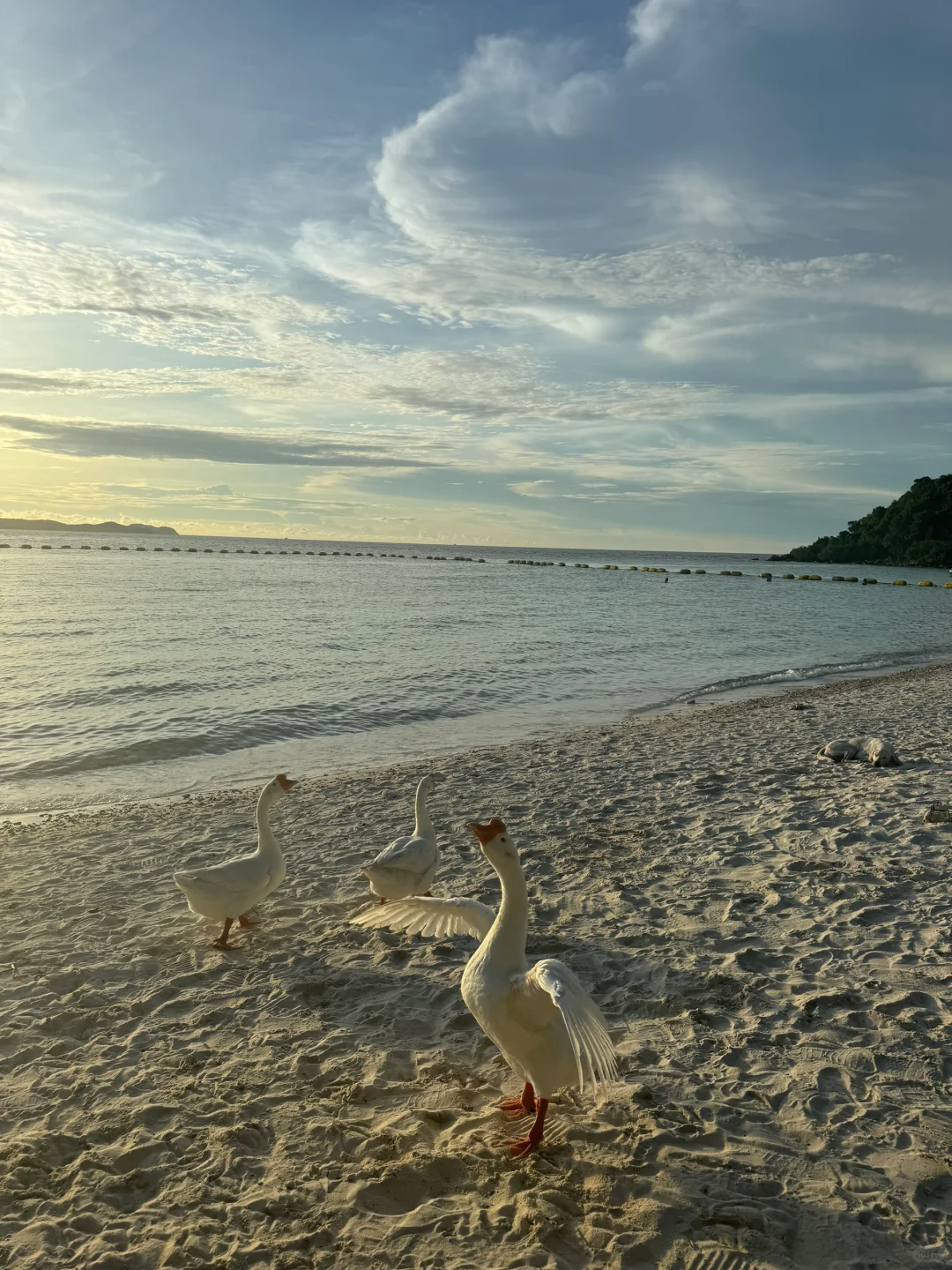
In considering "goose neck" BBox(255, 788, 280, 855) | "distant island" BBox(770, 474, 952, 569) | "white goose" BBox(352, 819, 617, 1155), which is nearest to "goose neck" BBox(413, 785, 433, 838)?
"goose neck" BBox(255, 788, 280, 855)

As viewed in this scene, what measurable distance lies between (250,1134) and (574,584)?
81442 millimetres

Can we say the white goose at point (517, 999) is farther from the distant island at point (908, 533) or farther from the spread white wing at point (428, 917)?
the distant island at point (908, 533)

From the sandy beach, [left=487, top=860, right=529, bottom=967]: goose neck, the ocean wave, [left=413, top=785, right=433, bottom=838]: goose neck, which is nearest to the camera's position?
the sandy beach

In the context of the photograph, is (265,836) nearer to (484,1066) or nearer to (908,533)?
(484,1066)

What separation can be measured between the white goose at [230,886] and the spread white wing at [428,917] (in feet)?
6.35

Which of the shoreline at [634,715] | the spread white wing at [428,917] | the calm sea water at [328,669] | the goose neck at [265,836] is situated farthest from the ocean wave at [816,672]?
the spread white wing at [428,917]

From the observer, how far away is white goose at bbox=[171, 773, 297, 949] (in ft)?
21.3

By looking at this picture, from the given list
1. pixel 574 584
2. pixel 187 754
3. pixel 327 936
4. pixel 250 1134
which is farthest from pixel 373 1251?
pixel 574 584

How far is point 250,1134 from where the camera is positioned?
4.25m

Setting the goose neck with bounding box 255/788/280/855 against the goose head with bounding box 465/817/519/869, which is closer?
the goose head with bounding box 465/817/519/869

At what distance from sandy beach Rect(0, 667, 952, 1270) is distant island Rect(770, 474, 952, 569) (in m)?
130

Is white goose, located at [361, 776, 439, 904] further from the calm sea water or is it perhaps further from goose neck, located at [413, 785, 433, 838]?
the calm sea water

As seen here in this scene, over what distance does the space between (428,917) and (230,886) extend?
2.29 metres

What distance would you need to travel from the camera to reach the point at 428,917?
16.4 ft
